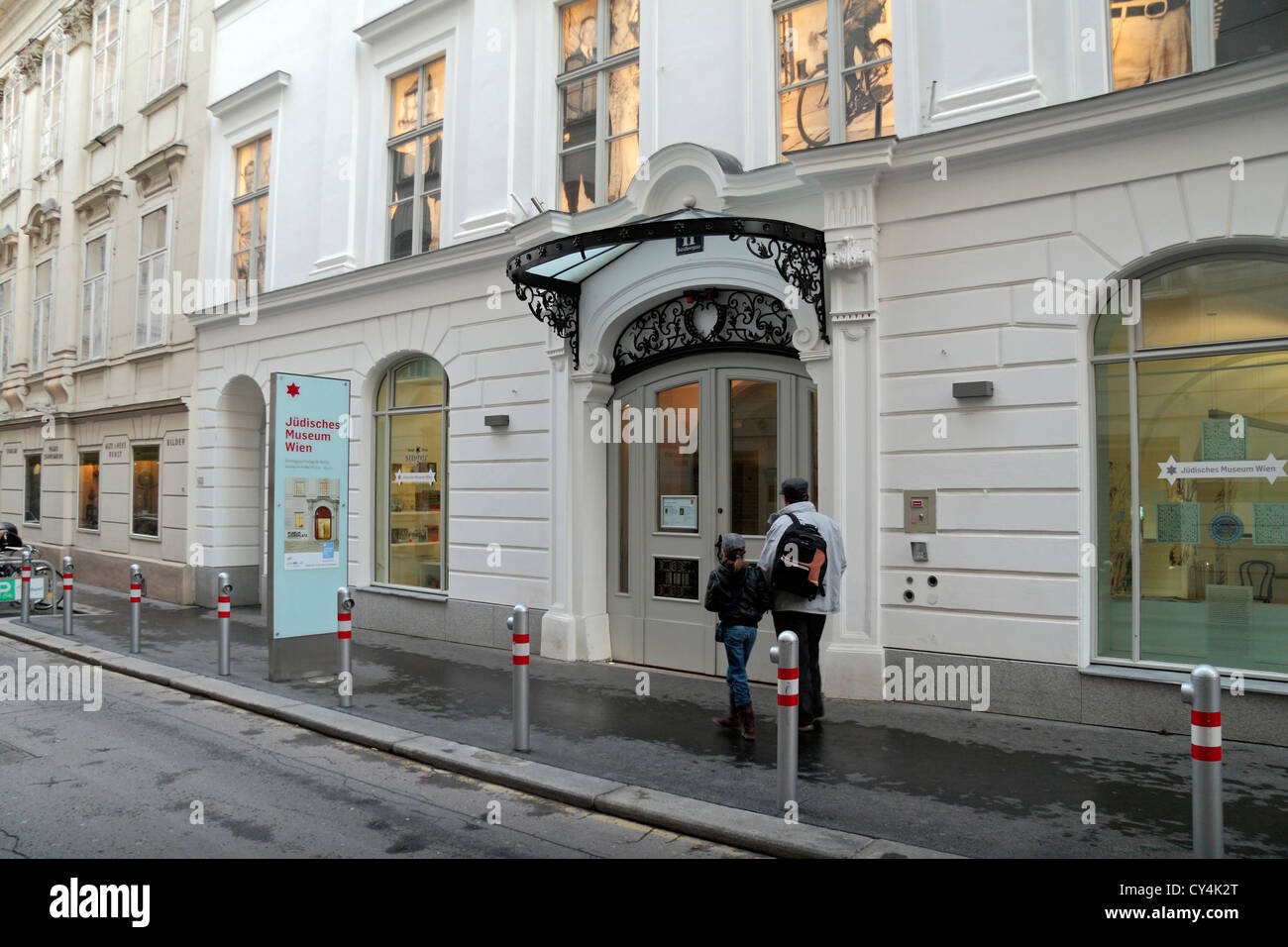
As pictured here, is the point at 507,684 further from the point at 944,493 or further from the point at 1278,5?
the point at 1278,5

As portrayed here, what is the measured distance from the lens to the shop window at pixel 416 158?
12.8 metres

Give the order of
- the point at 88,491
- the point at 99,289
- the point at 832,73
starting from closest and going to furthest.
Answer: the point at 832,73 → the point at 99,289 → the point at 88,491

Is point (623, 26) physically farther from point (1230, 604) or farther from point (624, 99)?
point (1230, 604)

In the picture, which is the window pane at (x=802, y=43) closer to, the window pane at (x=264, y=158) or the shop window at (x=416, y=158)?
the shop window at (x=416, y=158)

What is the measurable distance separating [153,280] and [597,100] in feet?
37.6

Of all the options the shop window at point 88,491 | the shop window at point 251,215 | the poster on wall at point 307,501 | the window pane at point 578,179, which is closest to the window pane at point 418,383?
the poster on wall at point 307,501

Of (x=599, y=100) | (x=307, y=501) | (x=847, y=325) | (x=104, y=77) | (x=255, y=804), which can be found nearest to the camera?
(x=255, y=804)

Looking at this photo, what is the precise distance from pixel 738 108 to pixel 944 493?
456 centimetres

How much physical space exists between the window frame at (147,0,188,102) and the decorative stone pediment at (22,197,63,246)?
5.39m

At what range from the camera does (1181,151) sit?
7.04 m

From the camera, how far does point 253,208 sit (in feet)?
51.7

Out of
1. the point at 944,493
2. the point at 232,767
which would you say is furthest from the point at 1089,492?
the point at 232,767

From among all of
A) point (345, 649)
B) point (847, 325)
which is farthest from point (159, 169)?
point (847, 325)

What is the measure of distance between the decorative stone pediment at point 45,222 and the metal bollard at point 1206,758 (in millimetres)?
24672
